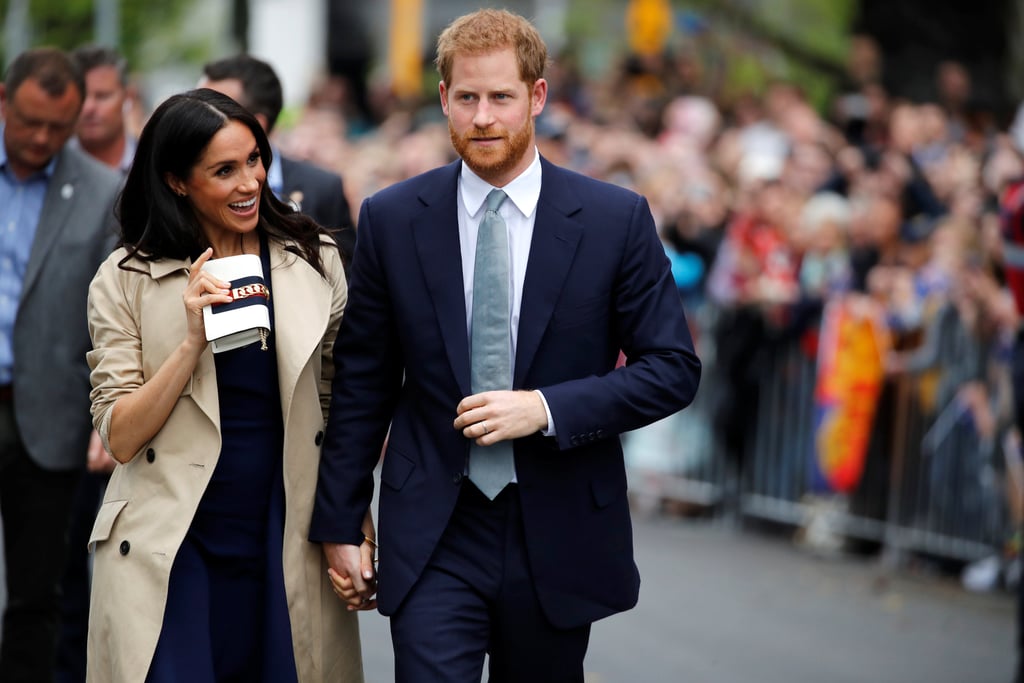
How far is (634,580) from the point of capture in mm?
4668

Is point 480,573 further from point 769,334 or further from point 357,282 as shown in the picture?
point 769,334

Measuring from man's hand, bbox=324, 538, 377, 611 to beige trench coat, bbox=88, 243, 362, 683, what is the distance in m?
0.06

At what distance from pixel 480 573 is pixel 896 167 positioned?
28.6 ft

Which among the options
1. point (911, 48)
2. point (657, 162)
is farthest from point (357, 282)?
point (911, 48)

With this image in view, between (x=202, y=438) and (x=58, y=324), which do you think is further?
(x=58, y=324)

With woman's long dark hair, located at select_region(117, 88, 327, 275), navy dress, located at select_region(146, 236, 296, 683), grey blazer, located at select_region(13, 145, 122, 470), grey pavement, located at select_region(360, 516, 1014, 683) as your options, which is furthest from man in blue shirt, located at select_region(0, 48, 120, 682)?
grey pavement, located at select_region(360, 516, 1014, 683)

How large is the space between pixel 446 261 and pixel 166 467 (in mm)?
929

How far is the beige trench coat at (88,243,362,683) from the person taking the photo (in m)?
4.42

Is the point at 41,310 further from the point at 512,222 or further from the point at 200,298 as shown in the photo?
the point at 512,222

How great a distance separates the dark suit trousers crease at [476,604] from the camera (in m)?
4.42

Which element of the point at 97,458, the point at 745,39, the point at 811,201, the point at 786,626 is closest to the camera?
the point at 97,458

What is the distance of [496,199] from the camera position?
4516mm

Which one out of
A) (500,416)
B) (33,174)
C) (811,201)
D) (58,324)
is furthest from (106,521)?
(811,201)

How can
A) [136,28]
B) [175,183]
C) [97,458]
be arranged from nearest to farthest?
[175,183] → [97,458] → [136,28]
